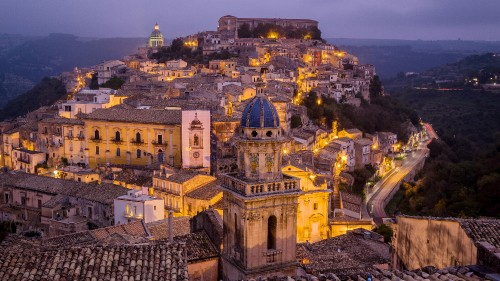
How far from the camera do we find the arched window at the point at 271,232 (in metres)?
15.0

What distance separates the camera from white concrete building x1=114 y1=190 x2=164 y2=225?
28.2 meters

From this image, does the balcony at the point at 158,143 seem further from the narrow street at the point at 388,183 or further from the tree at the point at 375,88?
the tree at the point at 375,88

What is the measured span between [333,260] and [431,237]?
6977 millimetres

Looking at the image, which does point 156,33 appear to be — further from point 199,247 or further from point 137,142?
point 199,247

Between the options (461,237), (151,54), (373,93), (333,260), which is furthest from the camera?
(151,54)

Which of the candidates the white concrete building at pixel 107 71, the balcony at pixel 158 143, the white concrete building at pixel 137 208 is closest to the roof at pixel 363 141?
the balcony at pixel 158 143

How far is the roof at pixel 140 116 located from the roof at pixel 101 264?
28.3 metres

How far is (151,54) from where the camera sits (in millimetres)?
80625

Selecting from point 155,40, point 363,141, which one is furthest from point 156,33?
point 363,141

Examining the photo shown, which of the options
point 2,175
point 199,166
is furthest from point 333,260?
point 2,175

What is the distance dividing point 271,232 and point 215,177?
18756 millimetres

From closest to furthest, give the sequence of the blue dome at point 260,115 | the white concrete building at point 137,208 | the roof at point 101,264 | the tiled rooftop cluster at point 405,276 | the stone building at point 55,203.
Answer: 1. the tiled rooftop cluster at point 405,276
2. the roof at point 101,264
3. the blue dome at point 260,115
4. the white concrete building at point 137,208
5. the stone building at point 55,203

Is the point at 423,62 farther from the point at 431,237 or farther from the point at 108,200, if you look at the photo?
the point at 431,237

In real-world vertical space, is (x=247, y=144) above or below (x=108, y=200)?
above
